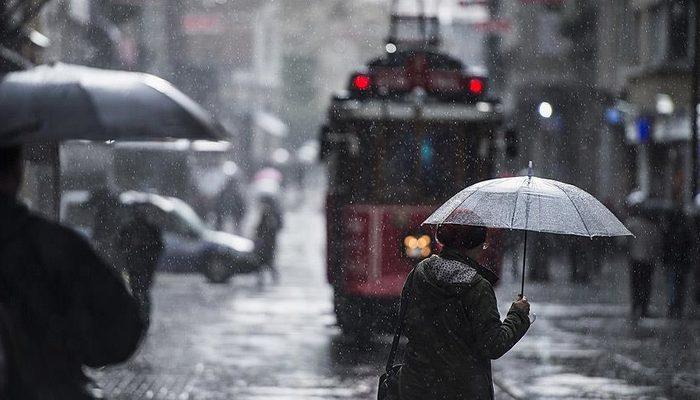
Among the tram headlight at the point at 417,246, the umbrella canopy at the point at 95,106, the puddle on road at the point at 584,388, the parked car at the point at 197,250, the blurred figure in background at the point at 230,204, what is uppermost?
the umbrella canopy at the point at 95,106

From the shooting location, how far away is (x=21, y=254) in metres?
4.77

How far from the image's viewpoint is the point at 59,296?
481 centimetres

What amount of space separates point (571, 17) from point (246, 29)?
46.9m

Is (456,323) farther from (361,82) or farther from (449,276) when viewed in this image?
(361,82)

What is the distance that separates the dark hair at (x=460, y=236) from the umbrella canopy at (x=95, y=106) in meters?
1.49

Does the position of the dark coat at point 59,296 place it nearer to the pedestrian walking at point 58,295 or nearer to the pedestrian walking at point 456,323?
the pedestrian walking at point 58,295

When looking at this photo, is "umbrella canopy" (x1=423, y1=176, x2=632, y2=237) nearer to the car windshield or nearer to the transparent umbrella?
the transparent umbrella

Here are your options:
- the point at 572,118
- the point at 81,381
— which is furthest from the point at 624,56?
the point at 81,381

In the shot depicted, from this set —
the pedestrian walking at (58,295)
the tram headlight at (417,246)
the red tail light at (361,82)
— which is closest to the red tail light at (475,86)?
the red tail light at (361,82)

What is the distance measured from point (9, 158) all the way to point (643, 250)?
52.3 ft

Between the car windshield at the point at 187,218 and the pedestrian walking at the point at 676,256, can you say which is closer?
the pedestrian walking at the point at 676,256

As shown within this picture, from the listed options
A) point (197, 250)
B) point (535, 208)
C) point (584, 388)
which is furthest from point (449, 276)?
point (197, 250)

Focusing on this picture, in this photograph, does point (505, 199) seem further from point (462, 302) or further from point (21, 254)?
point (21, 254)

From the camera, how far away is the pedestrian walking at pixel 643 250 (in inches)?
788
